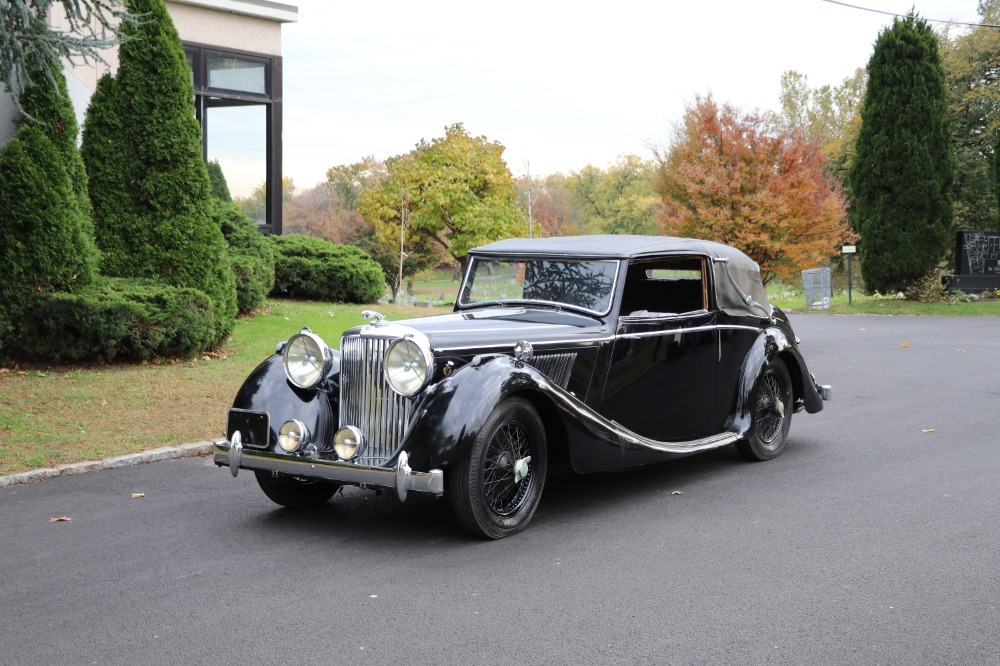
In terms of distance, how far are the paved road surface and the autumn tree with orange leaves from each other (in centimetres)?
1096

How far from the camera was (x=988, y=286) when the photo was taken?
90.6 ft

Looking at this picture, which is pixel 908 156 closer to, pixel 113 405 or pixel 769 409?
Answer: pixel 769 409

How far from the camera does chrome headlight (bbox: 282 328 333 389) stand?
229 inches

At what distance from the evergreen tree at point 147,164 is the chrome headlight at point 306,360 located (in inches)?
262

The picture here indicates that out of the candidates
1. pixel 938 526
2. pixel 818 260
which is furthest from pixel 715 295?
pixel 818 260

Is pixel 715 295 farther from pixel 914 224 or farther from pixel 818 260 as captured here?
pixel 914 224

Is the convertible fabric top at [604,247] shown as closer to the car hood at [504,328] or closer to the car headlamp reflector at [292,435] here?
the car hood at [504,328]

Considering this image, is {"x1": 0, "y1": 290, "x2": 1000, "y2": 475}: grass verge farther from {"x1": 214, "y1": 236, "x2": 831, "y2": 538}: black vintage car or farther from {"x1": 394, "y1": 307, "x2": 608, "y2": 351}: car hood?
{"x1": 394, "y1": 307, "x2": 608, "y2": 351}: car hood

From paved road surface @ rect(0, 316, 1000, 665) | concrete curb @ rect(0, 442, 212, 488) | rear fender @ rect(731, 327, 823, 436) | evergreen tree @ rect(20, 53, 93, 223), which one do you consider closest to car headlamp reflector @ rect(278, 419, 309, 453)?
paved road surface @ rect(0, 316, 1000, 665)

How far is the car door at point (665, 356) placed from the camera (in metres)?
6.52

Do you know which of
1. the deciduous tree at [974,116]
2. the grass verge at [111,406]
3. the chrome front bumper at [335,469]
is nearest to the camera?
the chrome front bumper at [335,469]

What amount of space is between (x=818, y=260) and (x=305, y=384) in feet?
53.2

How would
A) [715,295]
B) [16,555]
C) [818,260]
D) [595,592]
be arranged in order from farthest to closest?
[818,260]
[715,295]
[16,555]
[595,592]

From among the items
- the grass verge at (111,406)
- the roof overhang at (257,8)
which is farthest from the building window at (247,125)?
the grass verge at (111,406)
